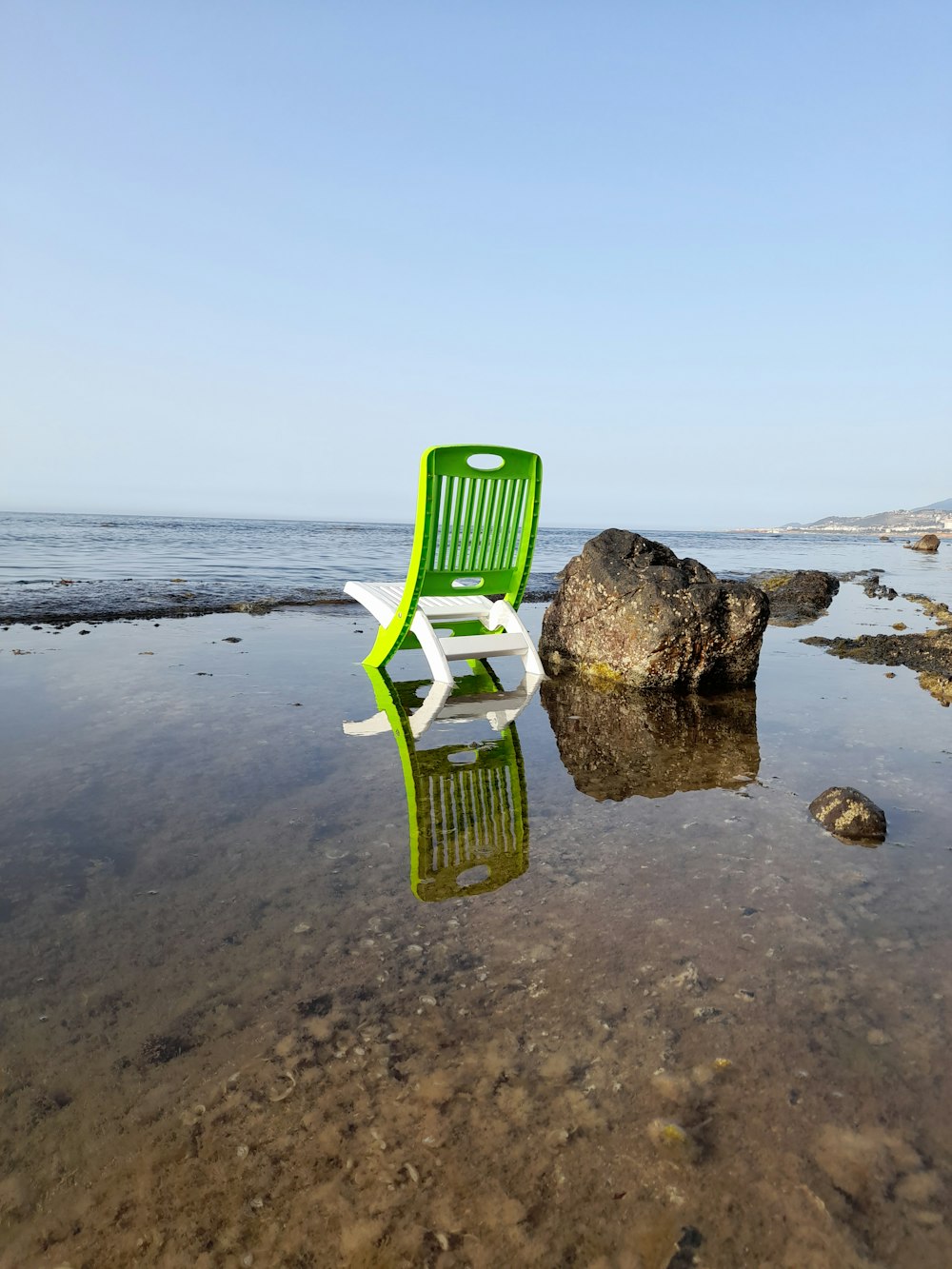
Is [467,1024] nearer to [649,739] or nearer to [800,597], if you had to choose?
[649,739]

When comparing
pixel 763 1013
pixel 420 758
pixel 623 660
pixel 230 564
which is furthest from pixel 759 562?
pixel 763 1013

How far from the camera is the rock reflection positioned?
4.16m

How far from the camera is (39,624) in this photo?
8.98 metres

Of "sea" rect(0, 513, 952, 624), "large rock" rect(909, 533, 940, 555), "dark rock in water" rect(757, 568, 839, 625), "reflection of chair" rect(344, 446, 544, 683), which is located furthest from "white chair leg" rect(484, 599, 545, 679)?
"large rock" rect(909, 533, 940, 555)

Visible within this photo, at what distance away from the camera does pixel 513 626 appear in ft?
22.4

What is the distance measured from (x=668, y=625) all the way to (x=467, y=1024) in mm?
4839

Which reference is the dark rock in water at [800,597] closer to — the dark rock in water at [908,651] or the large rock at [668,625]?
the dark rock in water at [908,651]

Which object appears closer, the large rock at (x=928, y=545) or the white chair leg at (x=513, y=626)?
the white chair leg at (x=513, y=626)

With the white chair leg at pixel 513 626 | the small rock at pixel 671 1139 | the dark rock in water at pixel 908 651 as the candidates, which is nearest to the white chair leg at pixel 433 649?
the white chair leg at pixel 513 626

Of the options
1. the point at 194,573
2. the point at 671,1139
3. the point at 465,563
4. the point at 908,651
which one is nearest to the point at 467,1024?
the point at 671,1139

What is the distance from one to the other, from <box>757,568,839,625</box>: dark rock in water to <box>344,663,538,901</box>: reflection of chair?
21.8 feet

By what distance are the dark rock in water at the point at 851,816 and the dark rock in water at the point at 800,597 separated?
24.8 feet

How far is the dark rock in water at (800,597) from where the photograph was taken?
1148 cm

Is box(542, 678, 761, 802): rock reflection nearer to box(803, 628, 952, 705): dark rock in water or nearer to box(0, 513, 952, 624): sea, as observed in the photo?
box(803, 628, 952, 705): dark rock in water
